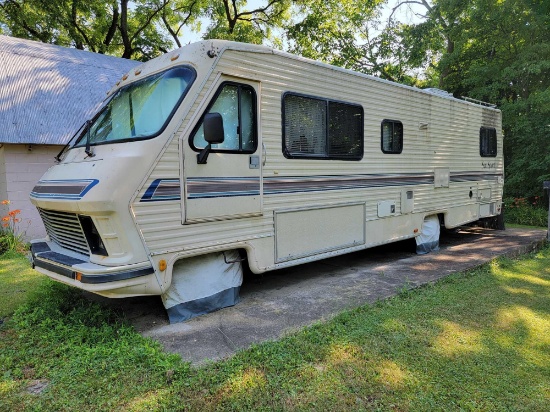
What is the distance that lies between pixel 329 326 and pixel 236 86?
263 centimetres

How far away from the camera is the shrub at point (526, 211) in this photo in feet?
36.9

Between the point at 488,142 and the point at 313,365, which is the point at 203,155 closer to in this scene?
the point at 313,365

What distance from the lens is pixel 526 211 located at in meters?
11.8

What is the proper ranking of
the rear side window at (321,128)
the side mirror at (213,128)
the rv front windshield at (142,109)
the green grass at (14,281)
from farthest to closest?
the rear side window at (321,128), the green grass at (14,281), the rv front windshield at (142,109), the side mirror at (213,128)

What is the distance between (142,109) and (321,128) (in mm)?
2247

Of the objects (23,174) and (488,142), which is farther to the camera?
(488,142)

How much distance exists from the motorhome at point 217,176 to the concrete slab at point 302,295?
0.39 m

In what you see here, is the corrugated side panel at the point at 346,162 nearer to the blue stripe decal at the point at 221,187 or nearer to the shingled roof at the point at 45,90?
the blue stripe decal at the point at 221,187

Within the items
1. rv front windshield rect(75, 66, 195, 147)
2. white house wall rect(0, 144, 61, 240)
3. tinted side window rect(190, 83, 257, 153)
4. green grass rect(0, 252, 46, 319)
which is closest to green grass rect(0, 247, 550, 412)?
green grass rect(0, 252, 46, 319)

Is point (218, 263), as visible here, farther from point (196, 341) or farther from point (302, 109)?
point (302, 109)

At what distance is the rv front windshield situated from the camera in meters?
3.70

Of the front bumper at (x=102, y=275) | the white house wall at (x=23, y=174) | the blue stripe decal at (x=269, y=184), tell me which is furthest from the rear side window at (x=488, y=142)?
the white house wall at (x=23, y=174)

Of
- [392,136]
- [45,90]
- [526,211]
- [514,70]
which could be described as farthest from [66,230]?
[514,70]

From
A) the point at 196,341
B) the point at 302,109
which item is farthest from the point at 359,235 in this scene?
the point at 196,341
